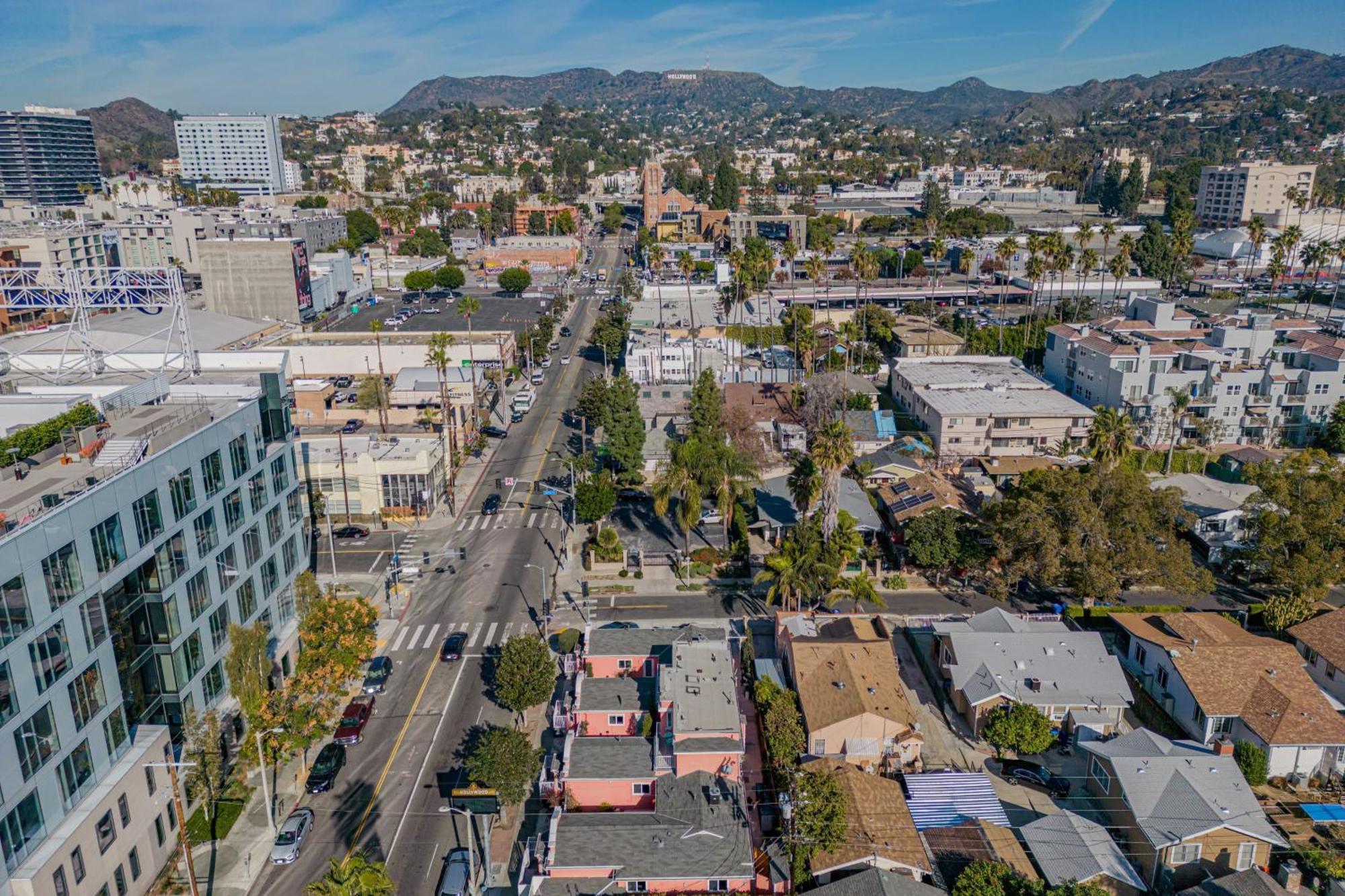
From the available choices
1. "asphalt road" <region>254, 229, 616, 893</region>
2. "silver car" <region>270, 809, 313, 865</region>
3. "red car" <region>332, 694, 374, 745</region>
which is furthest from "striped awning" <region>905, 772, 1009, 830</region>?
"red car" <region>332, 694, 374, 745</region>

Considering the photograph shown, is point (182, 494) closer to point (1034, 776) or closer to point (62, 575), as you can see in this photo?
point (62, 575)

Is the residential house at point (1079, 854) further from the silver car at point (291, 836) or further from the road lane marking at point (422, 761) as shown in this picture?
the silver car at point (291, 836)

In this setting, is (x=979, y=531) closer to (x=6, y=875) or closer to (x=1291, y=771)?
(x=1291, y=771)

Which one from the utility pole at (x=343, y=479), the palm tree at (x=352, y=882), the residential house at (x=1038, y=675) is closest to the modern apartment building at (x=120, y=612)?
the palm tree at (x=352, y=882)

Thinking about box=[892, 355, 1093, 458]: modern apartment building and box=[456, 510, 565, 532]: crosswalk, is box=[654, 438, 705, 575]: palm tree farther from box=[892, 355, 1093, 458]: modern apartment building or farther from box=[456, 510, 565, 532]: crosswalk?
box=[892, 355, 1093, 458]: modern apartment building

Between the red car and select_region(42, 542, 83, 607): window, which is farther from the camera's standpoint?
the red car

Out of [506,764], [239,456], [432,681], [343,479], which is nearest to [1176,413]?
[432,681]
